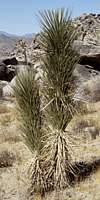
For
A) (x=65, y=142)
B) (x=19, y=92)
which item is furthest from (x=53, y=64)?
(x=65, y=142)

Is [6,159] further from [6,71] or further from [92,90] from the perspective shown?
[6,71]

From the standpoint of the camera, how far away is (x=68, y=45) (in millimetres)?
7348

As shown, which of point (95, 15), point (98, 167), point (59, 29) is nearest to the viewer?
point (59, 29)

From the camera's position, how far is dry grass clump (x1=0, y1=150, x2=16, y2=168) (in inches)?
385

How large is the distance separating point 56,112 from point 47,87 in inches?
18.1

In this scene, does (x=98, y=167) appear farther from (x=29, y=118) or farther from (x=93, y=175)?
(x=29, y=118)

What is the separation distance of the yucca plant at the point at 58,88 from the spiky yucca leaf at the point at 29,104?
0.17 metres

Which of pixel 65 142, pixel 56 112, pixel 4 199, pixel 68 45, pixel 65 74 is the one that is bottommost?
pixel 4 199

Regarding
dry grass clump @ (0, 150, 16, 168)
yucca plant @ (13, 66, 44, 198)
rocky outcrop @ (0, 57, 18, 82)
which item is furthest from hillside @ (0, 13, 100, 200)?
rocky outcrop @ (0, 57, 18, 82)

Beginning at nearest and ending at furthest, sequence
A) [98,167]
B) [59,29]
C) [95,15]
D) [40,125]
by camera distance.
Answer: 1. [59,29]
2. [40,125]
3. [98,167]
4. [95,15]

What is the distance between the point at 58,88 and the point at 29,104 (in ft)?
1.94

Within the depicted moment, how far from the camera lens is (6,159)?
10078mm

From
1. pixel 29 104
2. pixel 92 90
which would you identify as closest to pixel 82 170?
pixel 29 104

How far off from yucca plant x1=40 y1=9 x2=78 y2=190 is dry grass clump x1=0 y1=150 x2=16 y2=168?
93.0 inches
